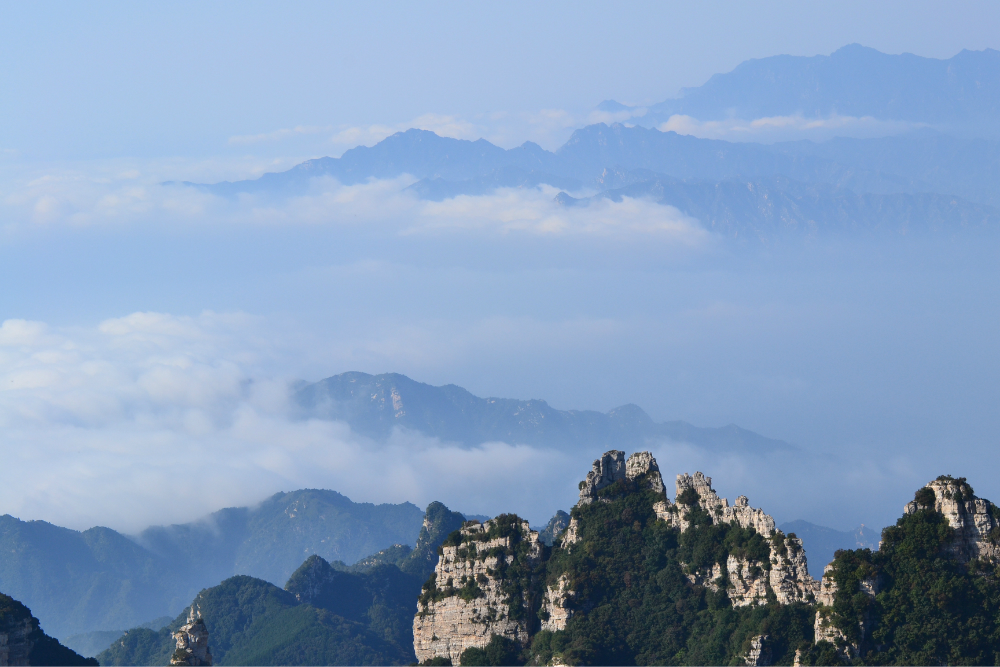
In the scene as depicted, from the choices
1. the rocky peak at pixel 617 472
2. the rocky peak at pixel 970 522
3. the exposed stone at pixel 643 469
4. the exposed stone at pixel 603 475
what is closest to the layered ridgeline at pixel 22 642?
the exposed stone at pixel 603 475

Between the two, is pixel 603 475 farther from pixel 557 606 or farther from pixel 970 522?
pixel 970 522

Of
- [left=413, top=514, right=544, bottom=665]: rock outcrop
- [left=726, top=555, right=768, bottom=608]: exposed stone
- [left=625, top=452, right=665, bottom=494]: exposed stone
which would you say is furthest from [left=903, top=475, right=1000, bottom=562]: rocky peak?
[left=413, top=514, right=544, bottom=665]: rock outcrop

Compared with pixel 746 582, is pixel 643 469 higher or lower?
higher

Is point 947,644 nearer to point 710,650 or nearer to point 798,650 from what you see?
point 798,650

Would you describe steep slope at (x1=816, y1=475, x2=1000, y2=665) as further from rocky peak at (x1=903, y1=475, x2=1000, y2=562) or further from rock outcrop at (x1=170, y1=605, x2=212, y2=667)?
rock outcrop at (x1=170, y1=605, x2=212, y2=667)

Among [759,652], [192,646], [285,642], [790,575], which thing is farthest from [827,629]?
[285,642]

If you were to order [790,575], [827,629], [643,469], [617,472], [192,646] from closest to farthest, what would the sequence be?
1. [827,629]
2. [192,646]
3. [790,575]
4. [643,469]
5. [617,472]

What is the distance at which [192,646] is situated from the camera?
93375 mm

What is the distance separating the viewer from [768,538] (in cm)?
10225

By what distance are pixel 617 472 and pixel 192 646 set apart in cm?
4149

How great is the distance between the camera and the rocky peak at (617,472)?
117500mm

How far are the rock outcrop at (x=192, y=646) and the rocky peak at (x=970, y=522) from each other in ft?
171

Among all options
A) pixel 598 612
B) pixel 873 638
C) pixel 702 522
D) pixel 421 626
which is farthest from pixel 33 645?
pixel 873 638

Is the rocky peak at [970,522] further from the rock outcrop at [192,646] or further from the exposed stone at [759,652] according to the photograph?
the rock outcrop at [192,646]
